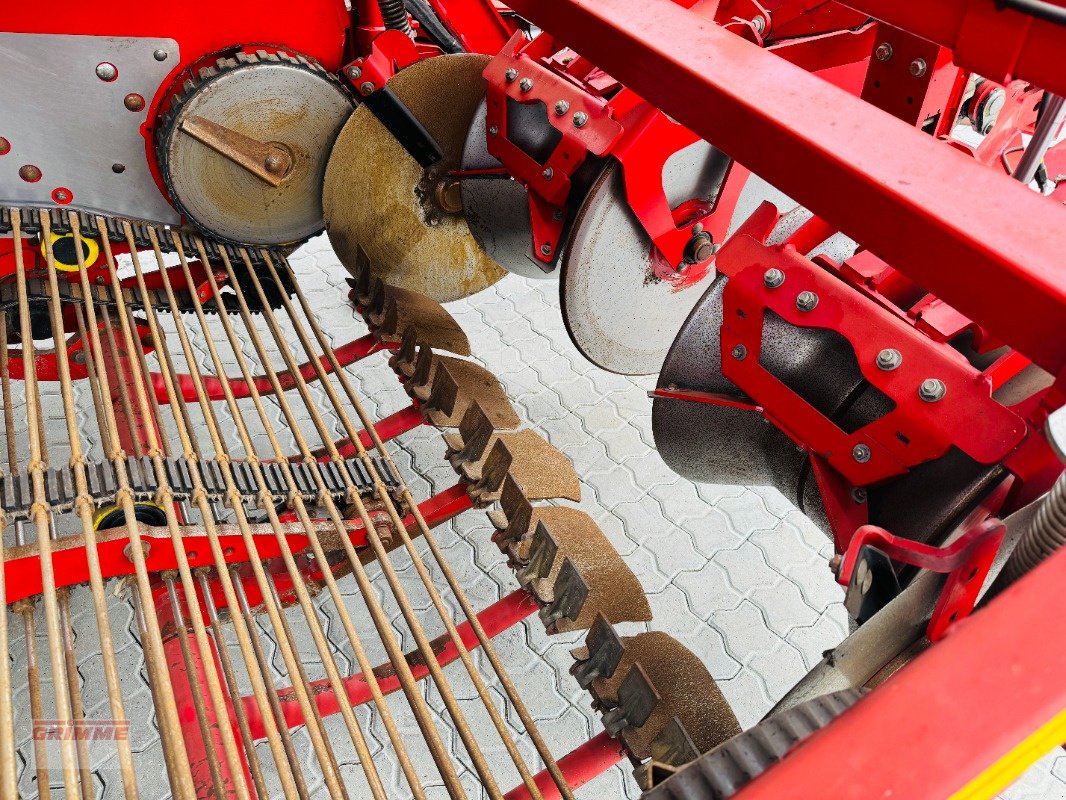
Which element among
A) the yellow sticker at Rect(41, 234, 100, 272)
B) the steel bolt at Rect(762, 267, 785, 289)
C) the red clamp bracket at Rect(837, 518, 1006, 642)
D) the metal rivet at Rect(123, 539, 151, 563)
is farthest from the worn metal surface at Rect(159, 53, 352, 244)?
the red clamp bracket at Rect(837, 518, 1006, 642)

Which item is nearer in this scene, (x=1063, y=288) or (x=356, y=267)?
(x=1063, y=288)

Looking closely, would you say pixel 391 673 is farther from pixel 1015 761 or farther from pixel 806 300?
pixel 1015 761

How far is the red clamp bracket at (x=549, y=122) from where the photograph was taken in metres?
1.63

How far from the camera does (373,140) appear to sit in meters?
1.99

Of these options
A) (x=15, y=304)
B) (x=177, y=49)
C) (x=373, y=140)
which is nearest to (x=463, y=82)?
(x=373, y=140)

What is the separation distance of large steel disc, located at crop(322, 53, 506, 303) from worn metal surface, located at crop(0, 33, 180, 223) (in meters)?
0.40

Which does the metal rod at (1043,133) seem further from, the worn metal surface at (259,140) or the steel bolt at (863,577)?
the worn metal surface at (259,140)

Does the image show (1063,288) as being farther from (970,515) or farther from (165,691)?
(165,691)

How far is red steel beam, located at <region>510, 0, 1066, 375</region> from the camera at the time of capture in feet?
2.71

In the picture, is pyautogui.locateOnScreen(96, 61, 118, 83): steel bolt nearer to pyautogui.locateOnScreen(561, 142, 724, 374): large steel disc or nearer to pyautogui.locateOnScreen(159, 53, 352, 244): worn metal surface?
pyautogui.locateOnScreen(159, 53, 352, 244): worn metal surface

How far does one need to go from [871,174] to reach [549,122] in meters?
0.92

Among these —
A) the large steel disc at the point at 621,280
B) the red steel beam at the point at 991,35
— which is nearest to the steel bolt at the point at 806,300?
the red steel beam at the point at 991,35

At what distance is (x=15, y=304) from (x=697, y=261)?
139cm

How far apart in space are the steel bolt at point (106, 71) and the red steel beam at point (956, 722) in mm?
1811
